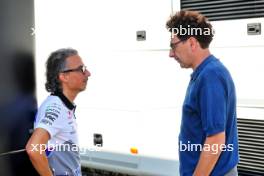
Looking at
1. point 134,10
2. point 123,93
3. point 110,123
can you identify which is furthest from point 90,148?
point 134,10

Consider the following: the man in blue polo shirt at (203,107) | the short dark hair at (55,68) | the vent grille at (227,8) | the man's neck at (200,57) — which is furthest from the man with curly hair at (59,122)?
the vent grille at (227,8)

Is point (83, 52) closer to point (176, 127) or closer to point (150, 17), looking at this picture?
point (150, 17)

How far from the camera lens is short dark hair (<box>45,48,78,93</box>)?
269 cm

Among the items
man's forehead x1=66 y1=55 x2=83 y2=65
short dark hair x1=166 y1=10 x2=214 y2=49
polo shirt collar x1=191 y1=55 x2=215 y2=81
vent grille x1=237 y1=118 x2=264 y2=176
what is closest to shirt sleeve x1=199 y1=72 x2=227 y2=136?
polo shirt collar x1=191 y1=55 x2=215 y2=81

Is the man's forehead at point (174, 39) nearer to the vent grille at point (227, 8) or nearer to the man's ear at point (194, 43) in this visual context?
the man's ear at point (194, 43)

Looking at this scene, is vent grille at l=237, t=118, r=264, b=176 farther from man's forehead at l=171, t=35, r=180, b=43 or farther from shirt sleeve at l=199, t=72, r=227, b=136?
man's forehead at l=171, t=35, r=180, b=43

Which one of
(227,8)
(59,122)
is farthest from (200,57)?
(59,122)

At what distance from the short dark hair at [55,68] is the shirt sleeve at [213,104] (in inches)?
33.1

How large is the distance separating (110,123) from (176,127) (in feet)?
1.84

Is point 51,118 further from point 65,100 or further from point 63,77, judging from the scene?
point 63,77

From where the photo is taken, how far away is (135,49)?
3514mm

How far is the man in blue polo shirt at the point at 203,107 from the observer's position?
2.30 meters

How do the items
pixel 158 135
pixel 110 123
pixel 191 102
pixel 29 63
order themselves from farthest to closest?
pixel 110 123, pixel 158 135, pixel 29 63, pixel 191 102

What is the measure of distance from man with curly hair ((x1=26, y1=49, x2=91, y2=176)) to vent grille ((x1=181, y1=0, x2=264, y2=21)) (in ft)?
2.99
